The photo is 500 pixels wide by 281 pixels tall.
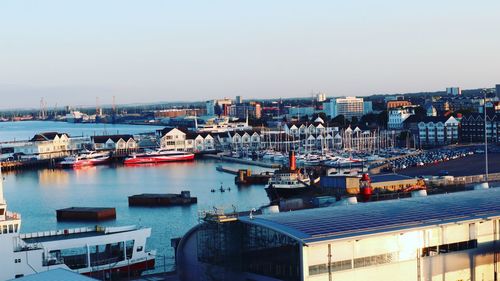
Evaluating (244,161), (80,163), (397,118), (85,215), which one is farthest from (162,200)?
(397,118)

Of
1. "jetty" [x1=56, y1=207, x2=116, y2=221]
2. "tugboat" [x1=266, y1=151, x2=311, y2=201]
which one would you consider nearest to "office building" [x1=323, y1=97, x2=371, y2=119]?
"tugboat" [x1=266, y1=151, x2=311, y2=201]

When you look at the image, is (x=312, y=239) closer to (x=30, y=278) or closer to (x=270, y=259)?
(x=270, y=259)

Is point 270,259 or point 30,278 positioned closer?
point 30,278

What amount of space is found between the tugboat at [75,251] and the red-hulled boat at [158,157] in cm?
1867

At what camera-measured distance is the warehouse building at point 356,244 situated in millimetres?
6008

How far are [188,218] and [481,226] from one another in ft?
Answer: 26.4

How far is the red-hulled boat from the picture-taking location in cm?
2856

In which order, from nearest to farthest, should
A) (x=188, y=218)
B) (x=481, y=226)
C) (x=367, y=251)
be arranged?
(x=367, y=251) < (x=481, y=226) < (x=188, y=218)

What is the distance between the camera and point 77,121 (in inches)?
3248

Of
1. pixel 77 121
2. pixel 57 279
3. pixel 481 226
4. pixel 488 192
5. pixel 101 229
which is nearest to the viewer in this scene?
pixel 57 279

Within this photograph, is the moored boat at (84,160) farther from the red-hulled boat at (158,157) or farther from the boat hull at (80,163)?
the red-hulled boat at (158,157)

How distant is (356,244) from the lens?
20.1ft

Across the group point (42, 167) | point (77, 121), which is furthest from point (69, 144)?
point (77, 121)

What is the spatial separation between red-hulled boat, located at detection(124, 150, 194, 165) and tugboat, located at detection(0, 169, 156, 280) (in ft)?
61.2
